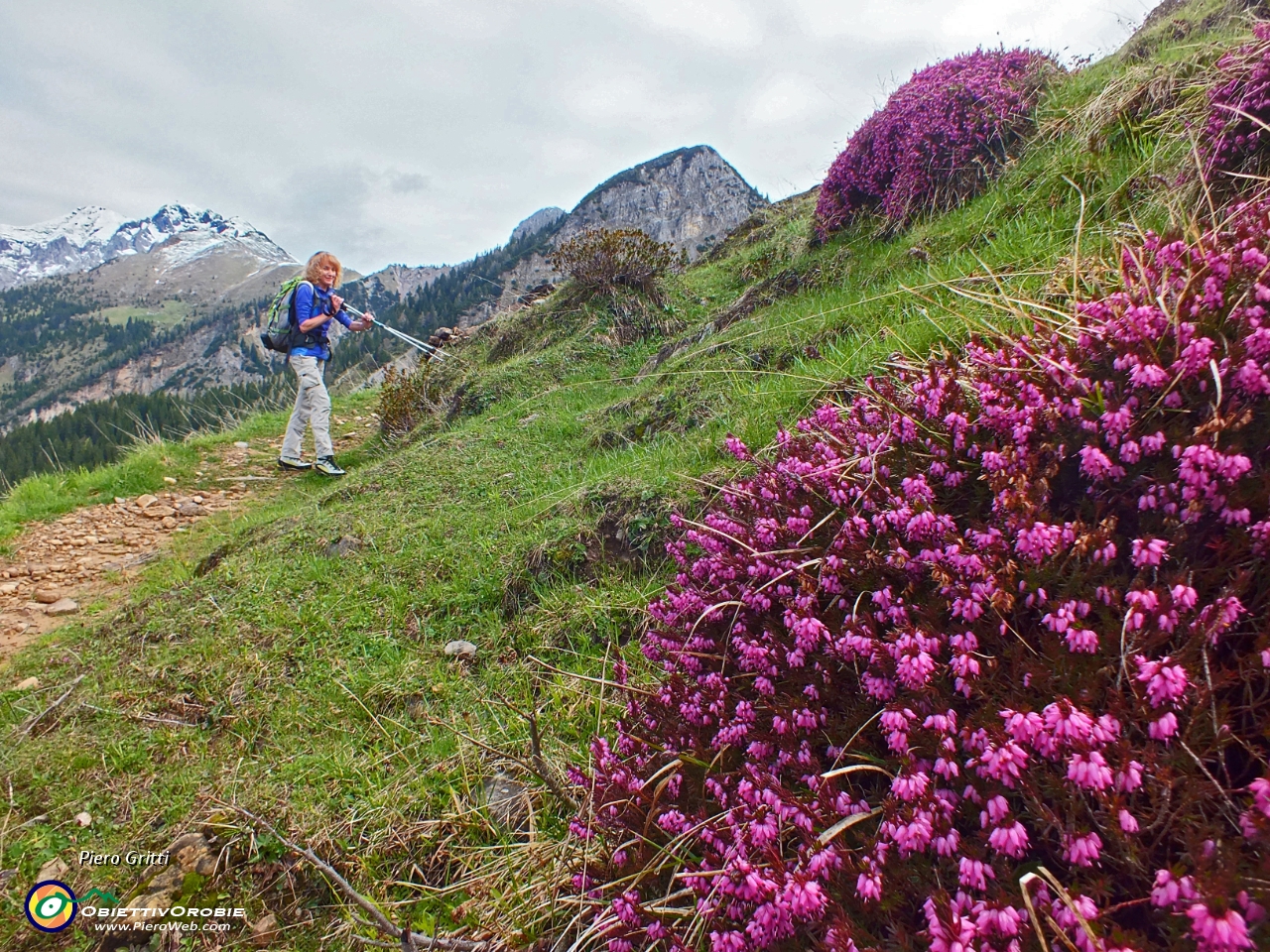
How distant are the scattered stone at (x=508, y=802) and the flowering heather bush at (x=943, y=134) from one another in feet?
19.8

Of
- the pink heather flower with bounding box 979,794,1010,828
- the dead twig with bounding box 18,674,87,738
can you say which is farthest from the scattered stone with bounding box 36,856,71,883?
the pink heather flower with bounding box 979,794,1010,828

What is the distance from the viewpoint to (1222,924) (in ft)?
2.54

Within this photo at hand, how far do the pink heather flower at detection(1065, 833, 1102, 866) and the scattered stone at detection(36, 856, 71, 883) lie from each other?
356 centimetres

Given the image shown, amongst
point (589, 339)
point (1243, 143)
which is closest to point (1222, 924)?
point (1243, 143)

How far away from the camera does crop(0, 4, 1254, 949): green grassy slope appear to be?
2346 mm

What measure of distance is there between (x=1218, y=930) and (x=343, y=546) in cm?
499

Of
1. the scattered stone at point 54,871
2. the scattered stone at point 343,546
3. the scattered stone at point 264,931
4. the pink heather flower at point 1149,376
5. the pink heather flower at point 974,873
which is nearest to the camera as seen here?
the pink heather flower at point 974,873

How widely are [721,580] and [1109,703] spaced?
3.90ft

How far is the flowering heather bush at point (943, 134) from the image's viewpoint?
5.73 meters

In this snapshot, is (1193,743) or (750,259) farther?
(750,259)

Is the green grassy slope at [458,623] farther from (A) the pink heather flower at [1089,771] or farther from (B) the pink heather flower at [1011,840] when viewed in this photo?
(A) the pink heather flower at [1089,771]

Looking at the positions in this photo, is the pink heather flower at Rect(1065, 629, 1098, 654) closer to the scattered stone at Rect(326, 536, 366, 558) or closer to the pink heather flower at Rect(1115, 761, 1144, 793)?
the pink heather flower at Rect(1115, 761, 1144, 793)

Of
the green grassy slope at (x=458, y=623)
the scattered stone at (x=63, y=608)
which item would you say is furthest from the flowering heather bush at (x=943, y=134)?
the scattered stone at (x=63, y=608)

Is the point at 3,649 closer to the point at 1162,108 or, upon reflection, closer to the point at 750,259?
the point at 1162,108
